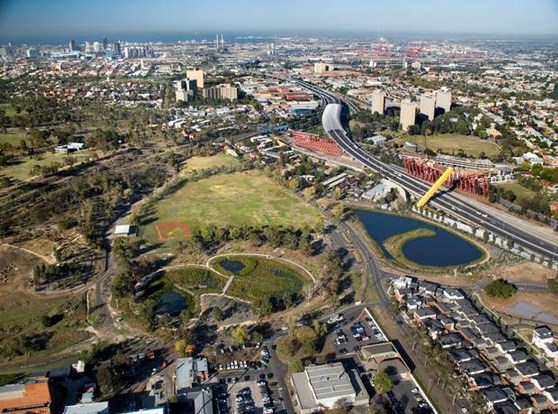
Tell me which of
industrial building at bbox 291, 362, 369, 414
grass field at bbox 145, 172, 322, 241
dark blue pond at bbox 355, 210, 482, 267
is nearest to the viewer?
industrial building at bbox 291, 362, 369, 414

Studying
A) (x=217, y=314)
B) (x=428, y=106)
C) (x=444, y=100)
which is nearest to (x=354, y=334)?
(x=217, y=314)

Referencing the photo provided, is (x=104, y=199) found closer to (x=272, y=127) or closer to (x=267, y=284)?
(x=267, y=284)

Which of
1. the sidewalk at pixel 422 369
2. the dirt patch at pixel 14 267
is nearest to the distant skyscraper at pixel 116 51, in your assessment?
the dirt patch at pixel 14 267

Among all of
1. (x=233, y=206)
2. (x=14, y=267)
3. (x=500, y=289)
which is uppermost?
(x=233, y=206)

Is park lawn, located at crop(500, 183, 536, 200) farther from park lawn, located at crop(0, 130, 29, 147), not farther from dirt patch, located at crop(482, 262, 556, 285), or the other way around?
park lawn, located at crop(0, 130, 29, 147)

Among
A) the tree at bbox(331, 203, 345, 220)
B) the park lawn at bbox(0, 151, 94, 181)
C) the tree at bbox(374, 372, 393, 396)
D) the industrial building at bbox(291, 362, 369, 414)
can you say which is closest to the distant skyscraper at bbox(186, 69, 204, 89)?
the park lawn at bbox(0, 151, 94, 181)

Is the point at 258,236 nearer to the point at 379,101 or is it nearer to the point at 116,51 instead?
the point at 379,101
